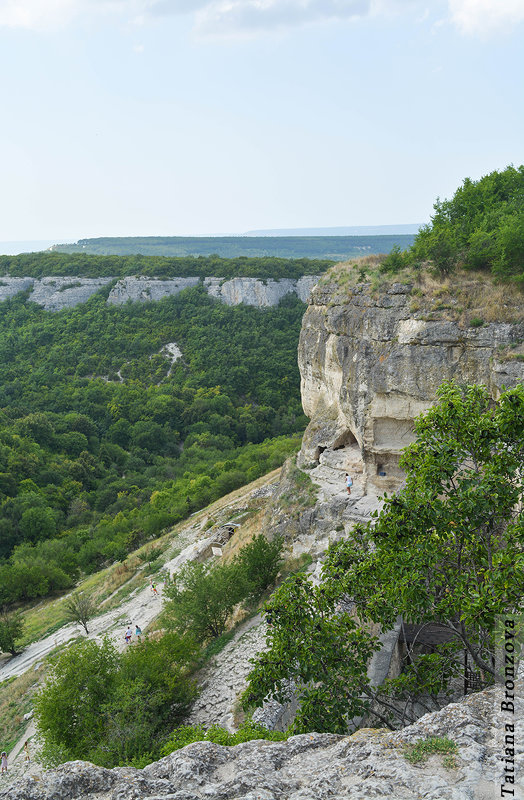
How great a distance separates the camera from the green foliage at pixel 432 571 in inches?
276

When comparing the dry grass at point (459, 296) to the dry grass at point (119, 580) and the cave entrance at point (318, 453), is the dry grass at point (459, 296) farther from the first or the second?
the dry grass at point (119, 580)

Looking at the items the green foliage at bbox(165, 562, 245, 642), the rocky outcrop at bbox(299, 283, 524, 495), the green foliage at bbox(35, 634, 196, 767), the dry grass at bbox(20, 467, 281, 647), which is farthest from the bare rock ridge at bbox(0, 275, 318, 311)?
the green foliage at bbox(35, 634, 196, 767)

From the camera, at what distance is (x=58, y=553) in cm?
3362

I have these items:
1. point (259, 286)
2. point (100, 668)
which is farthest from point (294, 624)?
point (259, 286)

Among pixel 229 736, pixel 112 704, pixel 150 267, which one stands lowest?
pixel 112 704

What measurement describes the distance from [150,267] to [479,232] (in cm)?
6409

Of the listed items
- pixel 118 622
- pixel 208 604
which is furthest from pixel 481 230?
pixel 118 622

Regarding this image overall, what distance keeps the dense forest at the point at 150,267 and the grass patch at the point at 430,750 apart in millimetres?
70317

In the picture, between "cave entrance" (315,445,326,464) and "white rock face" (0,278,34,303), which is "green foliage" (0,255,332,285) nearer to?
"white rock face" (0,278,34,303)

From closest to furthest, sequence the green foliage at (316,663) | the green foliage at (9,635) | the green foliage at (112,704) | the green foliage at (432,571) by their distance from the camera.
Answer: the green foliage at (432,571) → the green foliage at (316,663) → the green foliage at (112,704) → the green foliage at (9,635)

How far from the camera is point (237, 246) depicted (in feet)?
542

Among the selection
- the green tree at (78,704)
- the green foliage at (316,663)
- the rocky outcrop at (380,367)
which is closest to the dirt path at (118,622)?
the green tree at (78,704)

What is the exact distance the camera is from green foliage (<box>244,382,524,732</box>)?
7.01m

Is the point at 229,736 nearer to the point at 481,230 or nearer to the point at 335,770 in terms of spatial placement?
the point at 335,770
